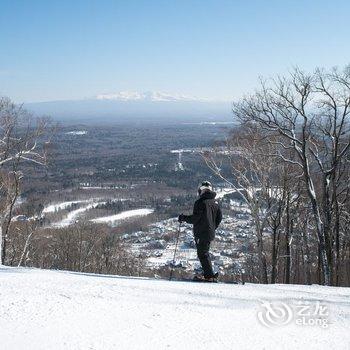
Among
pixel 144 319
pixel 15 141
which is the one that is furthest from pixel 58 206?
pixel 144 319

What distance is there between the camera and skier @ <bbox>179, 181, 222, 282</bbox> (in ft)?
27.6

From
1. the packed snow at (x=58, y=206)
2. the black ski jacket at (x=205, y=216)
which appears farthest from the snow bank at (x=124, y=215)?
the black ski jacket at (x=205, y=216)

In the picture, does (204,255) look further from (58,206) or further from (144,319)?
(58,206)

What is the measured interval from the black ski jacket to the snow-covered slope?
146cm

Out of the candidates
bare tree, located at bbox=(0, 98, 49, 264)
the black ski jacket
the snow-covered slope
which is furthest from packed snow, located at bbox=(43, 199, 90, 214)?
the snow-covered slope

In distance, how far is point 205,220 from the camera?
8445mm

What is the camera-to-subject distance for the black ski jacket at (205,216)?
331 inches

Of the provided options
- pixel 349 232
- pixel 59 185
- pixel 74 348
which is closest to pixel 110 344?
pixel 74 348

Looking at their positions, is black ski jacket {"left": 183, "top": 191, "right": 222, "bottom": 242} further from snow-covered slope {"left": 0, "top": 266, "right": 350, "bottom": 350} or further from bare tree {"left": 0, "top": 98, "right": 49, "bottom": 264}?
bare tree {"left": 0, "top": 98, "right": 49, "bottom": 264}

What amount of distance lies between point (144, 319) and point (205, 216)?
3.38 metres

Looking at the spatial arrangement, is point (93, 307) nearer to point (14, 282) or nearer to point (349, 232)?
point (14, 282)

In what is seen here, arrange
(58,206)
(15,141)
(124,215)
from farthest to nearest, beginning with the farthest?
(58,206), (124,215), (15,141)

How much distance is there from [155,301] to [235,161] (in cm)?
1405

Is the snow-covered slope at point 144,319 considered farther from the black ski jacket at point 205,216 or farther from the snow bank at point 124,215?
the snow bank at point 124,215
